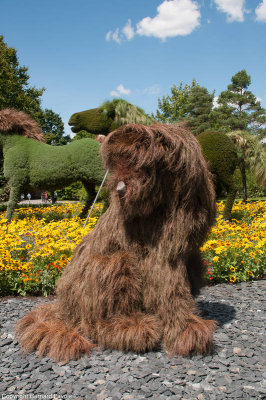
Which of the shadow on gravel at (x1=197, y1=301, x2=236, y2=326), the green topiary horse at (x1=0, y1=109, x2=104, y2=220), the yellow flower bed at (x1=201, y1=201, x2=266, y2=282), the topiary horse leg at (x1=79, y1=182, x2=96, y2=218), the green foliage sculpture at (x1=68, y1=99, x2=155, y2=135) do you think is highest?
the green foliage sculpture at (x1=68, y1=99, x2=155, y2=135)

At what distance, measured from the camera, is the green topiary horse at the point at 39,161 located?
24.7 feet

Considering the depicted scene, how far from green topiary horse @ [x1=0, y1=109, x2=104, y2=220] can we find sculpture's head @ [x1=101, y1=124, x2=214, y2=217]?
5431 mm

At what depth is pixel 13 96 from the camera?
15523 mm

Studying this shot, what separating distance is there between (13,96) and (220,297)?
48.9ft

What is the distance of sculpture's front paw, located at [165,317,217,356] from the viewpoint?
2.13 meters

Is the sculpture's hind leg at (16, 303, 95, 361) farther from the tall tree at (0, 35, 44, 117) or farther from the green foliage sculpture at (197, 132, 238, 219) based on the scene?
the tall tree at (0, 35, 44, 117)

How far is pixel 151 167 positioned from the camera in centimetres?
200

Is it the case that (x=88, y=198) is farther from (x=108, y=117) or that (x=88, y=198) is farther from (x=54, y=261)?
(x=54, y=261)

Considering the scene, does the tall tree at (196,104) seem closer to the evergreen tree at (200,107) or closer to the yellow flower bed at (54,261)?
the evergreen tree at (200,107)

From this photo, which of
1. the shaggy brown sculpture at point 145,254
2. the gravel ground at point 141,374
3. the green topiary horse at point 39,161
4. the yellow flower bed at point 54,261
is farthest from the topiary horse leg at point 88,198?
the shaggy brown sculpture at point 145,254

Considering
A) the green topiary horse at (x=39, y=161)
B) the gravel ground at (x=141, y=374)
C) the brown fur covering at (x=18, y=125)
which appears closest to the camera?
the gravel ground at (x=141, y=374)

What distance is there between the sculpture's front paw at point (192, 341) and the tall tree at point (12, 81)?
1419 centimetres

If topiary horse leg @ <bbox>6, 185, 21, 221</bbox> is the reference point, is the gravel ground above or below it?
below

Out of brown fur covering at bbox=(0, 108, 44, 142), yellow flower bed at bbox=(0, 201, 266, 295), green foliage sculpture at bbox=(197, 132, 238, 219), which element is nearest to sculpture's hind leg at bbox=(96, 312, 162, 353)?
yellow flower bed at bbox=(0, 201, 266, 295)
